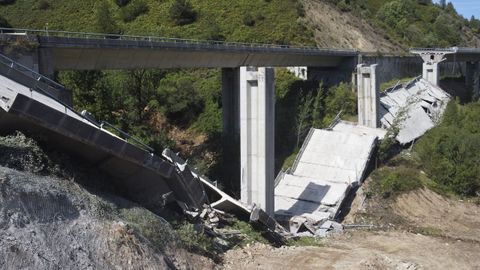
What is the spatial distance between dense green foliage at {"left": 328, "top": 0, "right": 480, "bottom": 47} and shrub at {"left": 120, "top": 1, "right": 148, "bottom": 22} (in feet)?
95.3

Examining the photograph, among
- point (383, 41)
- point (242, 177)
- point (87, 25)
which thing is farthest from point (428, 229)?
point (383, 41)

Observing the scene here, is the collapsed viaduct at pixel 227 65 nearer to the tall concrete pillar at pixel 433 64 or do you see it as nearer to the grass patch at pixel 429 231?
the grass patch at pixel 429 231

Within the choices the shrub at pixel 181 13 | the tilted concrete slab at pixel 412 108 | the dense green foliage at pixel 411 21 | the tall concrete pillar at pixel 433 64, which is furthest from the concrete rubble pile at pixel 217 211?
the dense green foliage at pixel 411 21

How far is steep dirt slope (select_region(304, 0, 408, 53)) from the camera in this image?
217 ft

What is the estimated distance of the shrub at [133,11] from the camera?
66000 millimetres

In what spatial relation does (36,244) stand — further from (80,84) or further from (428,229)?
(80,84)

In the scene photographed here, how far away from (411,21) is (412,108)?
239 ft

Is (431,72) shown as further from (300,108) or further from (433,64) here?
(300,108)

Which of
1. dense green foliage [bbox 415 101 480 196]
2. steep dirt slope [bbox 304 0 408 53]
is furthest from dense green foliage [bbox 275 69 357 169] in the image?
steep dirt slope [bbox 304 0 408 53]

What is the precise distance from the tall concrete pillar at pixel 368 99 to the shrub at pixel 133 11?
36459 mm

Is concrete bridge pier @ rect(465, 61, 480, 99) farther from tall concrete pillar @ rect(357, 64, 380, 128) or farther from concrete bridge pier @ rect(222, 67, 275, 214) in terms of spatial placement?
concrete bridge pier @ rect(222, 67, 275, 214)

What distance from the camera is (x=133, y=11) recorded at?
218ft

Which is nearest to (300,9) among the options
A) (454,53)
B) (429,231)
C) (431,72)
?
(454,53)

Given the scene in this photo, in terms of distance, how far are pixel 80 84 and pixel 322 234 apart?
71.7 feet
